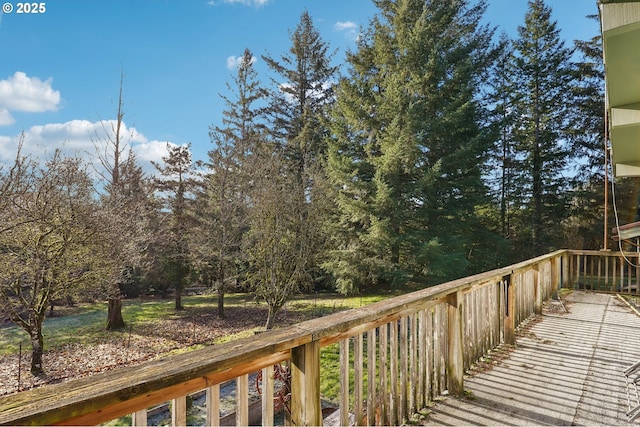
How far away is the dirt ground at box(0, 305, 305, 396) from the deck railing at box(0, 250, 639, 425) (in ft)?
23.7

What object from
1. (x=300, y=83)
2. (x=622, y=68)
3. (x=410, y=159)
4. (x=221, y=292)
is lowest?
(x=221, y=292)

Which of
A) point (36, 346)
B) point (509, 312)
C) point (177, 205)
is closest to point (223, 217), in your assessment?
point (177, 205)

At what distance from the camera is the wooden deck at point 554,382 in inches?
93.4

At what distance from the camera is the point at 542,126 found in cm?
1530

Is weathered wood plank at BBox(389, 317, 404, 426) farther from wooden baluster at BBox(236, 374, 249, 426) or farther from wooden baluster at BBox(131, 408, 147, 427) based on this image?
wooden baluster at BBox(131, 408, 147, 427)

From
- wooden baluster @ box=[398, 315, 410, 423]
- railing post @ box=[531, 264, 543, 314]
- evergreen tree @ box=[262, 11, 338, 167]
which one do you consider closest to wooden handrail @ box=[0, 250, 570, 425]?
wooden baluster @ box=[398, 315, 410, 423]

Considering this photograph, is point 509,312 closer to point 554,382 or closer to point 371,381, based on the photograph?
point 554,382

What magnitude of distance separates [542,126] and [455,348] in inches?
647

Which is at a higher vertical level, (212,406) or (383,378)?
(212,406)

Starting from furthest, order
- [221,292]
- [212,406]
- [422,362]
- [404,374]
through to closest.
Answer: [221,292] → [422,362] → [404,374] → [212,406]

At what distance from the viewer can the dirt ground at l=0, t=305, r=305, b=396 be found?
703 cm

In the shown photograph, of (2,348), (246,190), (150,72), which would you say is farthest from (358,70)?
(2,348)

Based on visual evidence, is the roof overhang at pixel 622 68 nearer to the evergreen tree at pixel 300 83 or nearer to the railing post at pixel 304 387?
the railing post at pixel 304 387

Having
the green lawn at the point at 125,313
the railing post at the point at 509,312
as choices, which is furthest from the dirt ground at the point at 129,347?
the railing post at the point at 509,312
